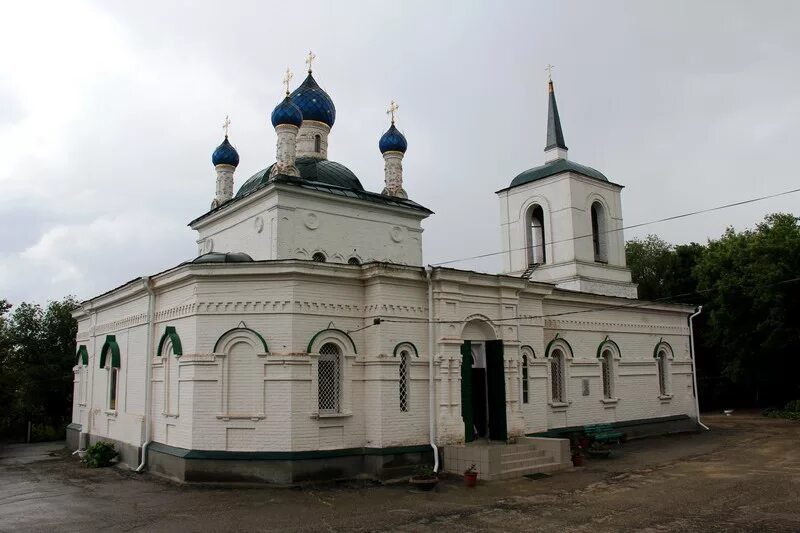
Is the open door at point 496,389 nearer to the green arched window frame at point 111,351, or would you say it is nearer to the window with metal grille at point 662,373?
the window with metal grille at point 662,373

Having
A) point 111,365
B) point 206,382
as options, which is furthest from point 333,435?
point 111,365

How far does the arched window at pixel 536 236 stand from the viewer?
22.2 meters

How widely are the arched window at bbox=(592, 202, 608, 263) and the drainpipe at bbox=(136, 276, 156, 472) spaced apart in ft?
46.7

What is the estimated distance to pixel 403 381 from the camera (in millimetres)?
13797

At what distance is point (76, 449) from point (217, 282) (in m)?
9.54

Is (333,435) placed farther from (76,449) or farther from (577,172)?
(577,172)

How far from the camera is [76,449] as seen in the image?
61.4ft

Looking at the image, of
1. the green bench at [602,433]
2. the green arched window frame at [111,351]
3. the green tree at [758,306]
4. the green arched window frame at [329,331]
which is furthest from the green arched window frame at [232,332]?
the green tree at [758,306]

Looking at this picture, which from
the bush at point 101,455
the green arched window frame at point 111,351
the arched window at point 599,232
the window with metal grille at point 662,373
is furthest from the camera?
the arched window at point 599,232

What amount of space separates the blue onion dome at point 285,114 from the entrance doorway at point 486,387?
7.51 metres

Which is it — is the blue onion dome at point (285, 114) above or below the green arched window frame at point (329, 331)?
above

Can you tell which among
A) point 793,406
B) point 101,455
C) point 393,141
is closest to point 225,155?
point 393,141

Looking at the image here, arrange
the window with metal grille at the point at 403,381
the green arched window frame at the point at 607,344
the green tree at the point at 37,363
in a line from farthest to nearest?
the green tree at the point at 37,363, the green arched window frame at the point at 607,344, the window with metal grille at the point at 403,381

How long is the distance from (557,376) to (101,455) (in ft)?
39.2
